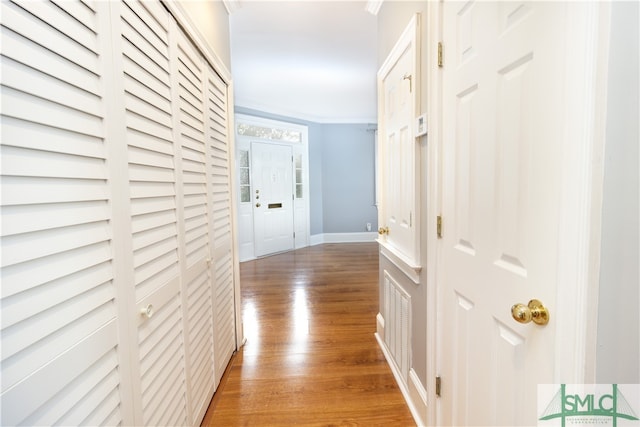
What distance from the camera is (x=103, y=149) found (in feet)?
2.66

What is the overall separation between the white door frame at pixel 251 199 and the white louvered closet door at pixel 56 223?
3801mm

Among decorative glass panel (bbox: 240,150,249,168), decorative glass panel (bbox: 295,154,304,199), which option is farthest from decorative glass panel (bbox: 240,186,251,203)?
decorative glass panel (bbox: 295,154,304,199)

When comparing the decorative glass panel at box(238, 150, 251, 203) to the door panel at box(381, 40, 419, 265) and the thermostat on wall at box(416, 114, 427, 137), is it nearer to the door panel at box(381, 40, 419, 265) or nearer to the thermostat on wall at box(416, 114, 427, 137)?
the door panel at box(381, 40, 419, 265)

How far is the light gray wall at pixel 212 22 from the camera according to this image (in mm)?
1478

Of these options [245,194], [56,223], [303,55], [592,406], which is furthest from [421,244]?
[245,194]

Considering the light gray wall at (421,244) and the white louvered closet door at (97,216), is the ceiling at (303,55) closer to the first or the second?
the light gray wall at (421,244)

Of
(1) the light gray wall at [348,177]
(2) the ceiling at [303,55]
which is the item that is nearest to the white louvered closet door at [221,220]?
(2) the ceiling at [303,55]

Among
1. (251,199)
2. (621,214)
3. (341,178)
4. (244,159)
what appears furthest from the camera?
(341,178)

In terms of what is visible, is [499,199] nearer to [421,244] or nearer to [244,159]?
[421,244]

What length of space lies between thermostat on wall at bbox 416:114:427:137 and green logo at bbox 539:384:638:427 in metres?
A: 1.07

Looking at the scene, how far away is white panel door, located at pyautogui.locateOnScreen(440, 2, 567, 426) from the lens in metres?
0.74

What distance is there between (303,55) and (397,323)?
2.82 m

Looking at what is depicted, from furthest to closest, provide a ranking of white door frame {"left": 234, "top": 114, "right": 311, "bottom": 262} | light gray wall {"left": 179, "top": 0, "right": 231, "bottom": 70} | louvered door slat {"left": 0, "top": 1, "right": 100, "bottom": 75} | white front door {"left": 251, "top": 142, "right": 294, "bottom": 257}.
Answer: white front door {"left": 251, "top": 142, "right": 294, "bottom": 257}, white door frame {"left": 234, "top": 114, "right": 311, "bottom": 262}, light gray wall {"left": 179, "top": 0, "right": 231, "bottom": 70}, louvered door slat {"left": 0, "top": 1, "right": 100, "bottom": 75}

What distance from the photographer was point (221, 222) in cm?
197
